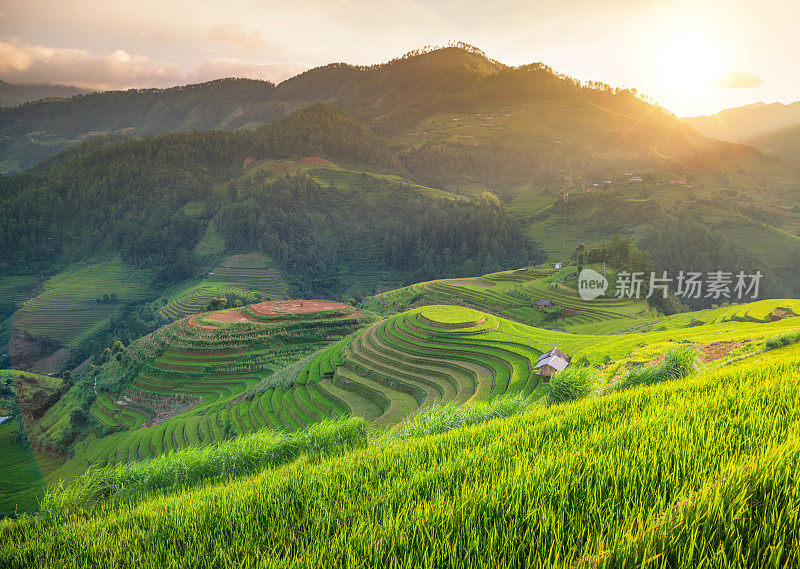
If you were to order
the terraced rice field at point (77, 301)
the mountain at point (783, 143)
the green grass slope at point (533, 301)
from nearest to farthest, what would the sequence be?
the green grass slope at point (533, 301) < the terraced rice field at point (77, 301) < the mountain at point (783, 143)

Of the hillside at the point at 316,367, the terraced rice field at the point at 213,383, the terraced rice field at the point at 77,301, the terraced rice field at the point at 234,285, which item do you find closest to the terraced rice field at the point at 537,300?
the hillside at the point at 316,367

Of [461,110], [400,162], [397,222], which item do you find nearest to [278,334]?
[397,222]

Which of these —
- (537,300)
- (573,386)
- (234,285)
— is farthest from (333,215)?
(573,386)

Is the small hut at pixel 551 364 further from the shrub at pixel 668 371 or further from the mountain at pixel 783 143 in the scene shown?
the mountain at pixel 783 143

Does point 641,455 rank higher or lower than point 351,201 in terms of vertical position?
lower

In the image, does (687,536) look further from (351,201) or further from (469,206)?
(351,201)

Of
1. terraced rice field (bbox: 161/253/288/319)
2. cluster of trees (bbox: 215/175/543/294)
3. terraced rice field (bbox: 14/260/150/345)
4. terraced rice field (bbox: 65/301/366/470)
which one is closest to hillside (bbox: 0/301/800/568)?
terraced rice field (bbox: 65/301/366/470)
